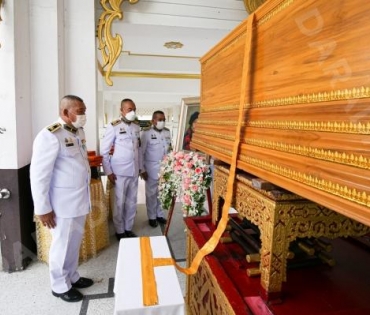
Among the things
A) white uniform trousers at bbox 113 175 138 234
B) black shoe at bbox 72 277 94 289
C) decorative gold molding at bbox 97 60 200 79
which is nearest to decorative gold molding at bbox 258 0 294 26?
black shoe at bbox 72 277 94 289

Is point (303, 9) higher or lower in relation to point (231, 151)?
higher

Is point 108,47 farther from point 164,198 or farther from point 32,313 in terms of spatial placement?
point 32,313

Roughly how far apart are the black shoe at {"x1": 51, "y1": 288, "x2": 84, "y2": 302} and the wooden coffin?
5.56 ft

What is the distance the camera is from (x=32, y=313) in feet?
6.04


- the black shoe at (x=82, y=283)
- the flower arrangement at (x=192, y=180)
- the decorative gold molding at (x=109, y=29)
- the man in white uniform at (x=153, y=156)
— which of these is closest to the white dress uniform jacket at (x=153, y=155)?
the man in white uniform at (x=153, y=156)

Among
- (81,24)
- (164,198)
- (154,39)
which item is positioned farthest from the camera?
(154,39)

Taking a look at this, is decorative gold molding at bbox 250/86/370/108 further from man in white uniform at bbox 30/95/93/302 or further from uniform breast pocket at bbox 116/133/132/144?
uniform breast pocket at bbox 116/133/132/144

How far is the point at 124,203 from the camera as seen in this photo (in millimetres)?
3236

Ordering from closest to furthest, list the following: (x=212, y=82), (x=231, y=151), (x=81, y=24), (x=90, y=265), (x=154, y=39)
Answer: (x=231, y=151) < (x=212, y=82) < (x=90, y=265) < (x=81, y=24) < (x=154, y=39)

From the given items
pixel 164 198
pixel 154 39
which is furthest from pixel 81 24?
pixel 164 198

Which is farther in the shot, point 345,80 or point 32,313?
point 32,313

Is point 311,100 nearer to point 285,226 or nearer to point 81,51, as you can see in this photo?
point 285,226

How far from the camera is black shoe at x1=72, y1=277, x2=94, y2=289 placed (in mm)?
2156

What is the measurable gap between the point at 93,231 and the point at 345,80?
8.43ft
